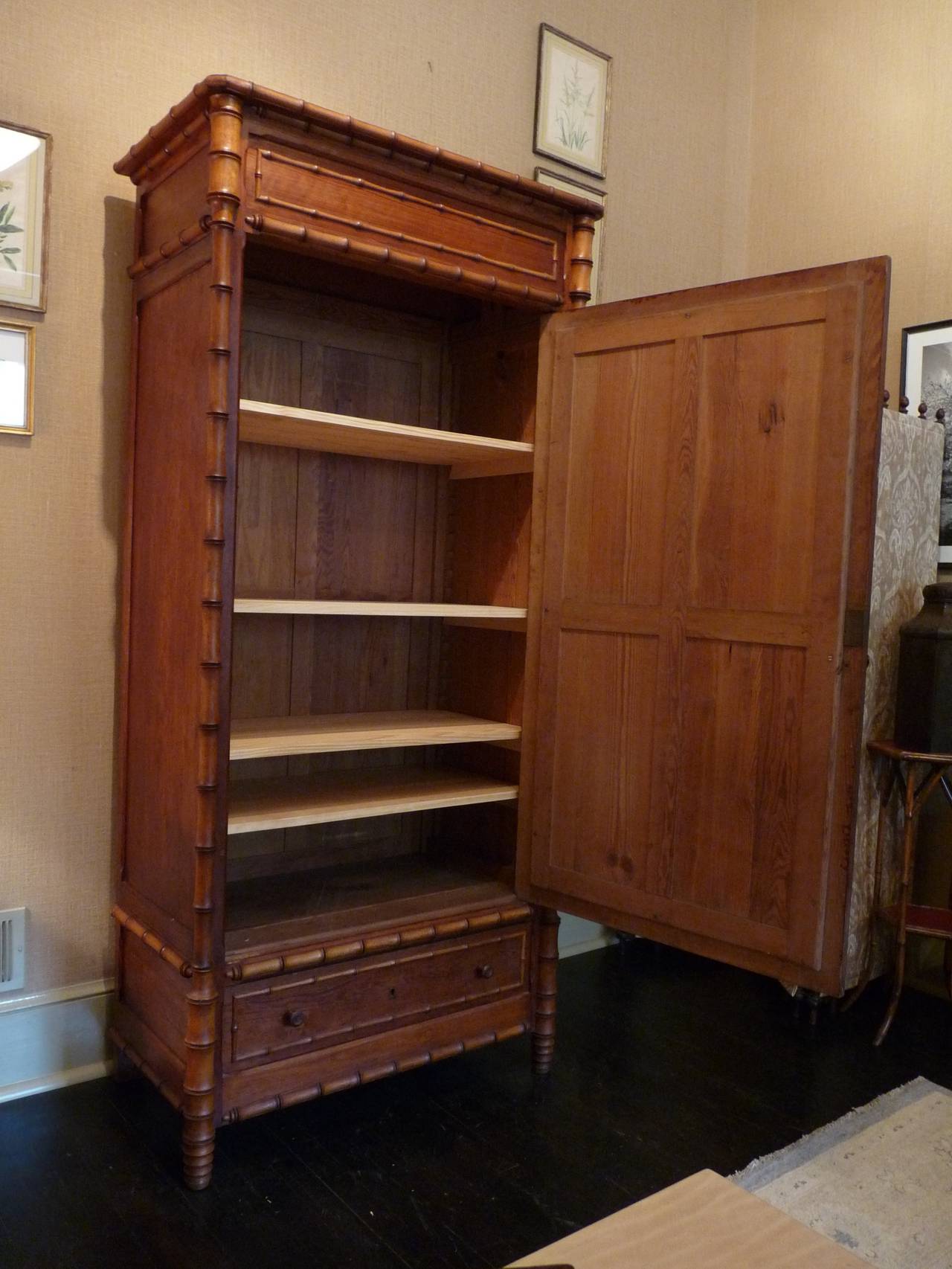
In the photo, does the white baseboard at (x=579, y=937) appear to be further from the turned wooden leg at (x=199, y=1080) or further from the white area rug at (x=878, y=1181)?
the turned wooden leg at (x=199, y=1080)

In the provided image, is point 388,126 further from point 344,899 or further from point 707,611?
point 344,899

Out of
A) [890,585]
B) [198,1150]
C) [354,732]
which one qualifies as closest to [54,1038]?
[198,1150]

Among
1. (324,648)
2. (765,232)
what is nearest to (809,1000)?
(324,648)

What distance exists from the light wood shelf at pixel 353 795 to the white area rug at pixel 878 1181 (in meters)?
1.02

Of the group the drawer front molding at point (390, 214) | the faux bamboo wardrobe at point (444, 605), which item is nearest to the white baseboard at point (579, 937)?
the faux bamboo wardrobe at point (444, 605)

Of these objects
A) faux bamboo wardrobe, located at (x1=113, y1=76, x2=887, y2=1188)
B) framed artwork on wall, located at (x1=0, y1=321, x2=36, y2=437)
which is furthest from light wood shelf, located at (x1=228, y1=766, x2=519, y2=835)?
framed artwork on wall, located at (x1=0, y1=321, x2=36, y2=437)

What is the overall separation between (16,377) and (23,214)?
35cm

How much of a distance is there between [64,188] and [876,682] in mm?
2448

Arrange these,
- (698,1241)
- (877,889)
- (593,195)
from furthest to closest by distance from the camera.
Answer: (593,195), (877,889), (698,1241)

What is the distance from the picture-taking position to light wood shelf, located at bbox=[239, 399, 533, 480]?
2.06 m

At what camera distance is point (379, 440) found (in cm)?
233

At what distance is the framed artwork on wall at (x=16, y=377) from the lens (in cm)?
216

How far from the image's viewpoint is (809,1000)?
288cm

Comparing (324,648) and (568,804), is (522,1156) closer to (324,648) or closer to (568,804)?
(568,804)
